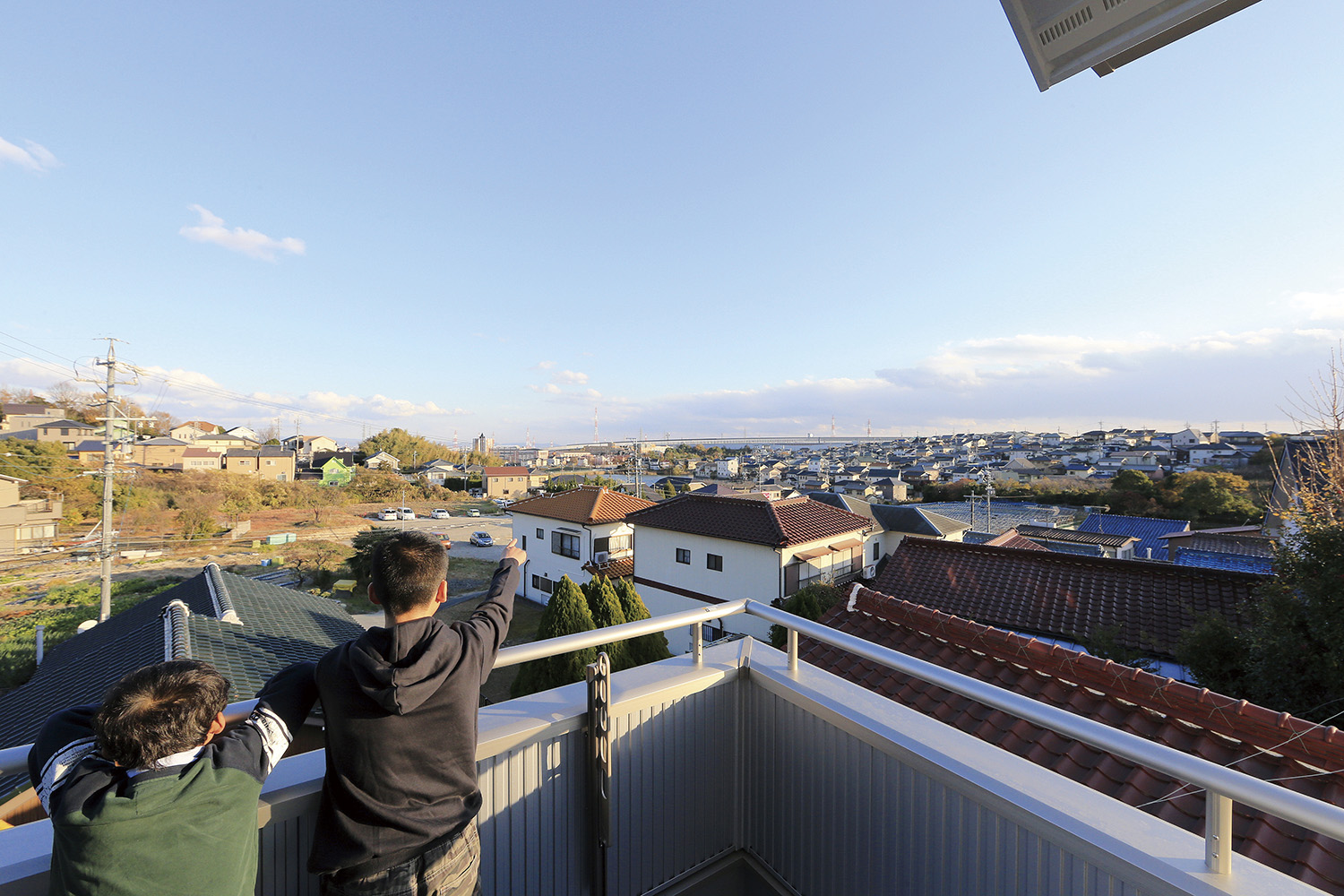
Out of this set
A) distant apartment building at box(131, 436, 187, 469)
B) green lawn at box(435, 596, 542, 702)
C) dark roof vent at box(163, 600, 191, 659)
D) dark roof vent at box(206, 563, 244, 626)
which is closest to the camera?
dark roof vent at box(163, 600, 191, 659)

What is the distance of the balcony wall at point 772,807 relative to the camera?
0.99 metres

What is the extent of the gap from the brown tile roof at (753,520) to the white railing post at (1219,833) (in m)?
10.3

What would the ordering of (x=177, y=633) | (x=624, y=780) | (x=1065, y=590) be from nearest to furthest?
(x=624, y=780) → (x=177, y=633) → (x=1065, y=590)

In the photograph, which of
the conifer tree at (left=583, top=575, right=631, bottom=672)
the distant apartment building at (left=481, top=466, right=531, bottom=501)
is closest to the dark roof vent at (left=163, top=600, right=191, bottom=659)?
the conifer tree at (left=583, top=575, right=631, bottom=672)

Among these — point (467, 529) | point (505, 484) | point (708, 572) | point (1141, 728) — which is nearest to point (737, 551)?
point (708, 572)

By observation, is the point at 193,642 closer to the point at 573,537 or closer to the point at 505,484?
the point at 573,537

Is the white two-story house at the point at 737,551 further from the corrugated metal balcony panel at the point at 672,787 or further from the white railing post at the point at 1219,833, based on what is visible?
the white railing post at the point at 1219,833

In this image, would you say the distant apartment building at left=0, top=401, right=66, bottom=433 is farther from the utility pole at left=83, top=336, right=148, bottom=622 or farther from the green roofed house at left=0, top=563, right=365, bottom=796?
the green roofed house at left=0, top=563, right=365, bottom=796

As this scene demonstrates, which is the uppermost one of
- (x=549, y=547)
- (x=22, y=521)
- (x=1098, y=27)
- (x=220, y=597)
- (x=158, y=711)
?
(x=1098, y=27)

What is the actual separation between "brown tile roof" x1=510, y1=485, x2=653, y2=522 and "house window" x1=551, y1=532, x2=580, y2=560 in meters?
0.50

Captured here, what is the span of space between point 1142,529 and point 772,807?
2098 centimetres

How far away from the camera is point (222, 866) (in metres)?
0.80

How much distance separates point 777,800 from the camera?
5.44ft

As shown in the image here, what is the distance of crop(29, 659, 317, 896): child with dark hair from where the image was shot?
0.72 meters
